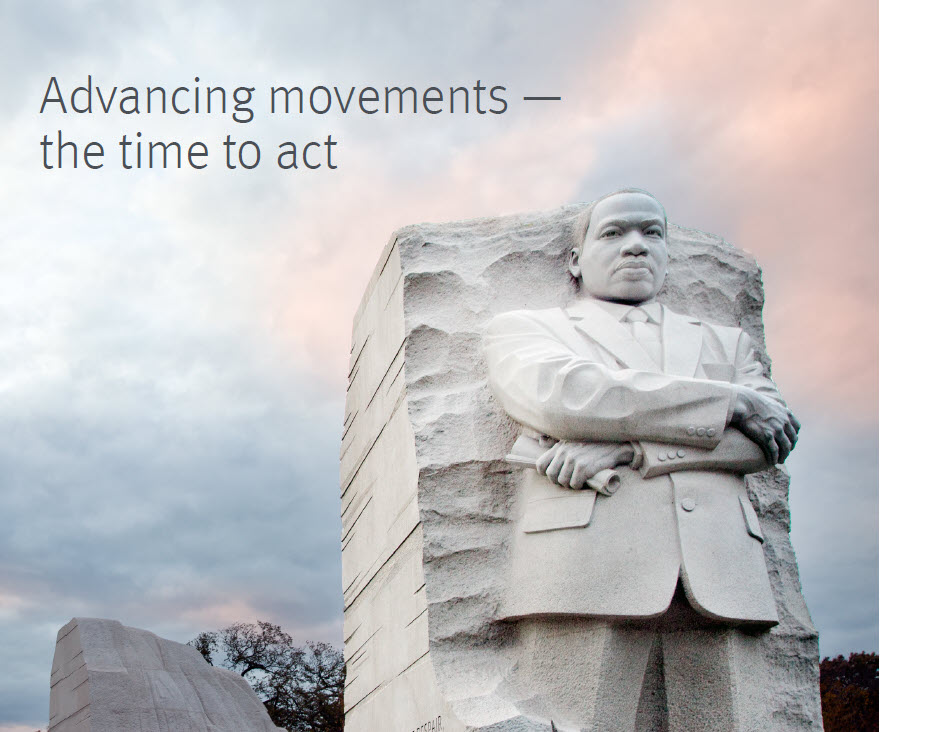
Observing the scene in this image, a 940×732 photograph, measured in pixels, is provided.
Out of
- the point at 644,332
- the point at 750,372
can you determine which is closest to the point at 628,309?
the point at 644,332

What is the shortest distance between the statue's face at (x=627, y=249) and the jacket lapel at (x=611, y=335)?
14 centimetres

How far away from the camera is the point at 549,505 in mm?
4172

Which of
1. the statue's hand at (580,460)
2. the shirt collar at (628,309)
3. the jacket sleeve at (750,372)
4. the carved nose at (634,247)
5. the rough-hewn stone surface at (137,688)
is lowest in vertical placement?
the rough-hewn stone surface at (137,688)

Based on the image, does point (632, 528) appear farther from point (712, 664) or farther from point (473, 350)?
point (473, 350)

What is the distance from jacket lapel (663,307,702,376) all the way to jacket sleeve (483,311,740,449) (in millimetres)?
268

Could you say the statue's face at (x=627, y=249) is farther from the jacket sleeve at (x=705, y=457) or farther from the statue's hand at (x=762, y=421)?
the jacket sleeve at (x=705, y=457)

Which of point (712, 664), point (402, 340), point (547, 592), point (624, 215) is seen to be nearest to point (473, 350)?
point (402, 340)

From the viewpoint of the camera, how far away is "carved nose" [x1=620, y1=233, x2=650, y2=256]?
467 cm

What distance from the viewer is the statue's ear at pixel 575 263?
16.0ft

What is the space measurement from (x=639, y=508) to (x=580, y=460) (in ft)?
0.91

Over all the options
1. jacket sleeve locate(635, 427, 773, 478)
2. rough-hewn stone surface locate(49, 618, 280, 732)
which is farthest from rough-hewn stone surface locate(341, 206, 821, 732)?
rough-hewn stone surface locate(49, 618, 280, 732)

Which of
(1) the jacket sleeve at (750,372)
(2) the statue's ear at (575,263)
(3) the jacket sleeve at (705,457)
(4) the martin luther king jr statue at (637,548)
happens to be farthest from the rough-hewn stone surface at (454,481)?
(3) the jacket sleeve at (705,457)

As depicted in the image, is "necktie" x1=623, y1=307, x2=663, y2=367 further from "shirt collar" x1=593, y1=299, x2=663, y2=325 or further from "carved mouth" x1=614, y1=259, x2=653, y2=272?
"carved mouth" x1=614, y1=259, x2=653, y2=272

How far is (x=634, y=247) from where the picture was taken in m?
4.67
